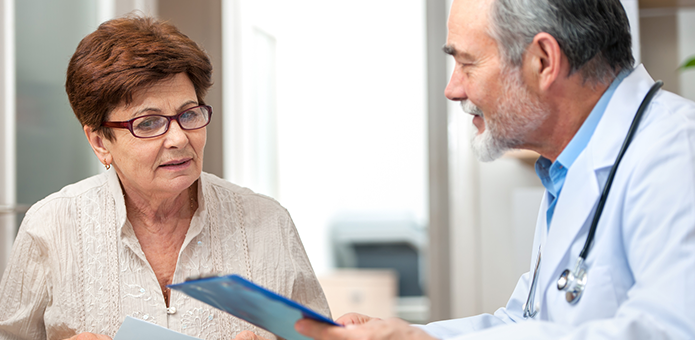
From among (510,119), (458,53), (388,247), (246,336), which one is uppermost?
(458,53)

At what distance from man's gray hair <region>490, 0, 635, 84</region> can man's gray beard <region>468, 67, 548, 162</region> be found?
4 centimetres

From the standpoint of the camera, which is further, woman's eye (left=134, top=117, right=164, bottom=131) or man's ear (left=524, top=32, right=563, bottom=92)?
woman's eye (left=134, top=117, right=164, bottom=131)

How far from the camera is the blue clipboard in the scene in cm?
72

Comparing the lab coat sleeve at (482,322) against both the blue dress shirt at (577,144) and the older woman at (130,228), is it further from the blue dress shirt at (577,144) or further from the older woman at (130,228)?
the older woman at (130,228)

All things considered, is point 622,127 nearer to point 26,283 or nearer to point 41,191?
point 26,283

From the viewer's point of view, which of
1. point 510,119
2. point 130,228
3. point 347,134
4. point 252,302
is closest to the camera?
point 252,302

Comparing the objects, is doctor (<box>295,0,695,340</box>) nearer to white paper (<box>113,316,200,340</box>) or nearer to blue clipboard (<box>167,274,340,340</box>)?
blue clipboard (<box>167,274,340,340</box>)

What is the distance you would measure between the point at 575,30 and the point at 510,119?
0.61 ft

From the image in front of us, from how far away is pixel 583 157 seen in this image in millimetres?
935

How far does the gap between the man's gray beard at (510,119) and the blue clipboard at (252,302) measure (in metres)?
0.49

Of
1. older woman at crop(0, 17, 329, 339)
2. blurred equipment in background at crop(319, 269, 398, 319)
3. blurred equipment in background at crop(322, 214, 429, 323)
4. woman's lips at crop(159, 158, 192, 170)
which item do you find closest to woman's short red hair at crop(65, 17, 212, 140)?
older woman at crop(0, 17, 329, 339)

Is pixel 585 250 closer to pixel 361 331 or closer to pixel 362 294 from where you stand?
pixel 361 331

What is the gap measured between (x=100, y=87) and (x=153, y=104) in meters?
0.11

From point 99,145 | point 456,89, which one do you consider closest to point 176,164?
point 99,145
